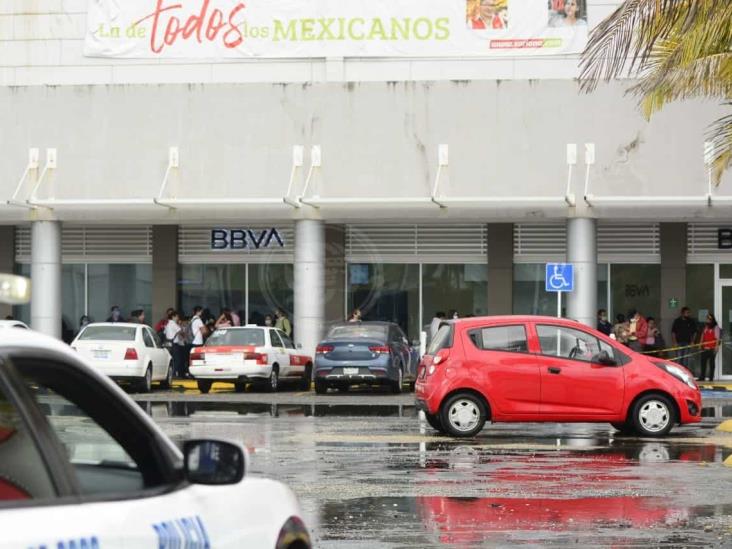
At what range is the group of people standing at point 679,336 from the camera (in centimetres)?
3462

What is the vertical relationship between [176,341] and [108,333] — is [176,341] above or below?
below

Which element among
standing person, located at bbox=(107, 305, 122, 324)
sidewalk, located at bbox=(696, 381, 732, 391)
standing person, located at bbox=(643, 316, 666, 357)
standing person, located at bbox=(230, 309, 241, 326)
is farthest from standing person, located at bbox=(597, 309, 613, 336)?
standing person, located at bbox=(107, 305, 122, 324)

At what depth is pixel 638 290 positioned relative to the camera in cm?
3700

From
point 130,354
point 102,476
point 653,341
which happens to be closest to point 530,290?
point 653,341

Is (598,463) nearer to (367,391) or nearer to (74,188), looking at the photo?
(367,391)

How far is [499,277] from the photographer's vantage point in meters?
37.5

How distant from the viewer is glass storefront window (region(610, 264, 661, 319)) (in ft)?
121

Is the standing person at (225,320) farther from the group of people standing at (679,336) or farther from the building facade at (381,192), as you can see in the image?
the group of people standing at (679,336)

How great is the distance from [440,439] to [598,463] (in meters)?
3.24

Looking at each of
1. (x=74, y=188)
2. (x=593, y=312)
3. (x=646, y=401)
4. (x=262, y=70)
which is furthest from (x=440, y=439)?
(x=262, y=70)

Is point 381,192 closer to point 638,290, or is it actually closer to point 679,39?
point 638,290

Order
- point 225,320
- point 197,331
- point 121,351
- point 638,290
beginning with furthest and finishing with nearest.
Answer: point 638,290
point 225,320
point 197,331
point 121,351

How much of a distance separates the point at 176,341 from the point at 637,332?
36.2 ft

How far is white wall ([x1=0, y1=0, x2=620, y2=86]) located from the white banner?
97 cm
